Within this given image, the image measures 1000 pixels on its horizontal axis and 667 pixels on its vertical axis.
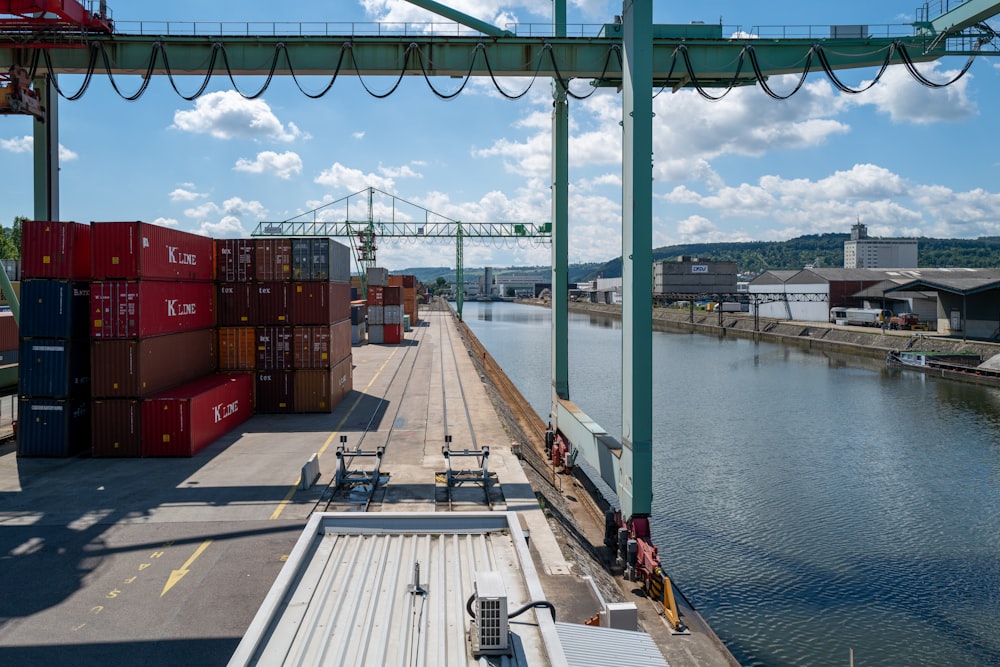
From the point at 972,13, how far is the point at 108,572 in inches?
1022

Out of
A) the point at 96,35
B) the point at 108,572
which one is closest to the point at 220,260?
the point at 96,35

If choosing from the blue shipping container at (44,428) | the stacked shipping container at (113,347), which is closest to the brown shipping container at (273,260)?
the stacked shipping container at (113,347)

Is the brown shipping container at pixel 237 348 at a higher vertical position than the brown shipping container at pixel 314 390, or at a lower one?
higher

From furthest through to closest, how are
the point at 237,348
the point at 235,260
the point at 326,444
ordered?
the point at 235,260, the point at 237,348, the point at 326,444

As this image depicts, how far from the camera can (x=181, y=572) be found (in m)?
12.7

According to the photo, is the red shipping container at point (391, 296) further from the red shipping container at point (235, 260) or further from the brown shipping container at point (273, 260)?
the red shipping container at point (235, 260)

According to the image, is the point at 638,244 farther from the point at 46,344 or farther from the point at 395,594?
Result: the point at 46,344

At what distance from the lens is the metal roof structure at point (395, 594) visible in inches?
276

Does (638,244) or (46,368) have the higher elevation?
(638,244)

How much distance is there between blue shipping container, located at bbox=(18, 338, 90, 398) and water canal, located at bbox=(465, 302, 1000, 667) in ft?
65.4

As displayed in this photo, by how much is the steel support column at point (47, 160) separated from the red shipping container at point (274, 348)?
8779mm

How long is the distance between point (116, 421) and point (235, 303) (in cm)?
858

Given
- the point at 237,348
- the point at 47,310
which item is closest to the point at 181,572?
the point at 47,310

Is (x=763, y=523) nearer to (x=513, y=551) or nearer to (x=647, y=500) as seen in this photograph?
(x=647, y=500)
